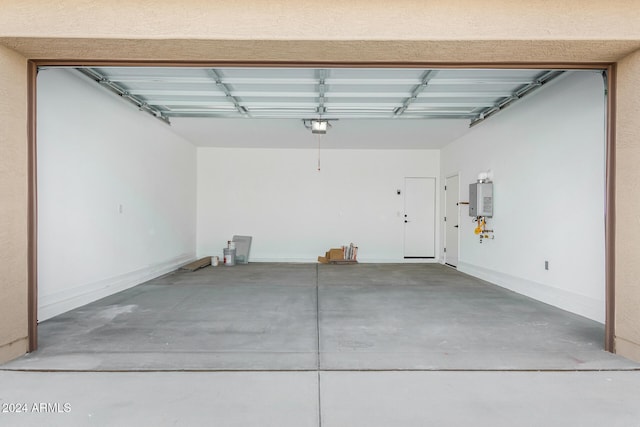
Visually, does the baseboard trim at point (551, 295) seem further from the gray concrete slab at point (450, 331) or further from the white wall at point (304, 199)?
the white wall at point (304, 199)

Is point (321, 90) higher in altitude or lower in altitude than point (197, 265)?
higher

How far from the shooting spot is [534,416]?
1.90 meters

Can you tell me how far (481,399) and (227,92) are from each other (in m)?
4.17

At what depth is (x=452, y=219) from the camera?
7547mm

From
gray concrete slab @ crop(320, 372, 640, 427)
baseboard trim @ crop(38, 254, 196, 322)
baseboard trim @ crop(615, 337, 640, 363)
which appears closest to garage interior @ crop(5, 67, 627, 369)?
baseboard trim @ crop(38, 254, 196, 322)

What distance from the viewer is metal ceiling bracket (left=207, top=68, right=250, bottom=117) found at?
12.4 feet

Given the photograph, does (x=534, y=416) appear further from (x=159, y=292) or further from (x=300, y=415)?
(x=159, y=292)

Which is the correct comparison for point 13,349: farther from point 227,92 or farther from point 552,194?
point 552,194

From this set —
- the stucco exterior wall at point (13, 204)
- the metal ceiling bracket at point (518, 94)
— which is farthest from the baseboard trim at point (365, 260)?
the stucco exterior wall at point (13, 204)

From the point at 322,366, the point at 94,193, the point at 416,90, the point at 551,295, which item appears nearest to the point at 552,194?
the point at 551,295

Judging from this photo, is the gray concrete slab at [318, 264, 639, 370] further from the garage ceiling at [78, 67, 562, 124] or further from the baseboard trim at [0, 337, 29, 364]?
the garage ceiling at [78, 67, 562, 124]

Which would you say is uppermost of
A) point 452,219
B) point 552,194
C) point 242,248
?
point 552,194

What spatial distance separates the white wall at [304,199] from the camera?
8344 millimetres

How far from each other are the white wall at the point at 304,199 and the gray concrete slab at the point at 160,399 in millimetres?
6067
